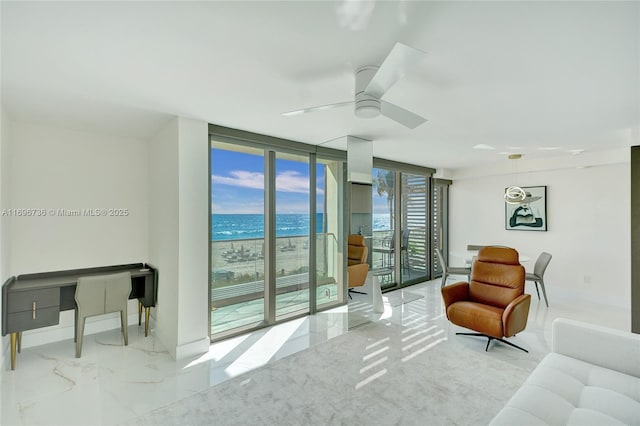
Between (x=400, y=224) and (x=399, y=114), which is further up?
(x=399, y=114)

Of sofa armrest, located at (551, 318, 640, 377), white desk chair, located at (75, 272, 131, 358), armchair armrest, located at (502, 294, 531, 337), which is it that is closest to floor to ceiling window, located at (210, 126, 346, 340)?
white desk chair, located at (75, 272, 131, 358)

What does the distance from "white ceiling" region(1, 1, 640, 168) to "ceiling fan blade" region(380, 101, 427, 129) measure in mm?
265

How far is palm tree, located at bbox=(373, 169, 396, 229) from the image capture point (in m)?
5.11

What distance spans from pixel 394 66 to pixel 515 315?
2.86m

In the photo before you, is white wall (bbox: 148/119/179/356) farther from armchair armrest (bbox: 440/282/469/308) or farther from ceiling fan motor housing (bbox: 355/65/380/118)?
armchair armrest (bbox: 440/282/469/308)

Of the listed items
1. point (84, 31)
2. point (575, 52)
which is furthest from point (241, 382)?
point (575, 52)

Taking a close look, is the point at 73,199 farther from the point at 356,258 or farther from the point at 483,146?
the point at 483,146

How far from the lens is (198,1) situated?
4.50 feet

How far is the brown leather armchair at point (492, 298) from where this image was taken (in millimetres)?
3098

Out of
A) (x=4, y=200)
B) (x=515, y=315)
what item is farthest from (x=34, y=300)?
(x=515, y=315)

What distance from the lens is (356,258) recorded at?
4.28 m

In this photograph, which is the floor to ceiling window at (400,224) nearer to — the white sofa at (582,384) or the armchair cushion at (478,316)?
the armchair cushion at (478,316)

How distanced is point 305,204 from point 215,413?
8.75 ft

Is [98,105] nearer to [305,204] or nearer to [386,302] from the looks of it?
[305,204]
